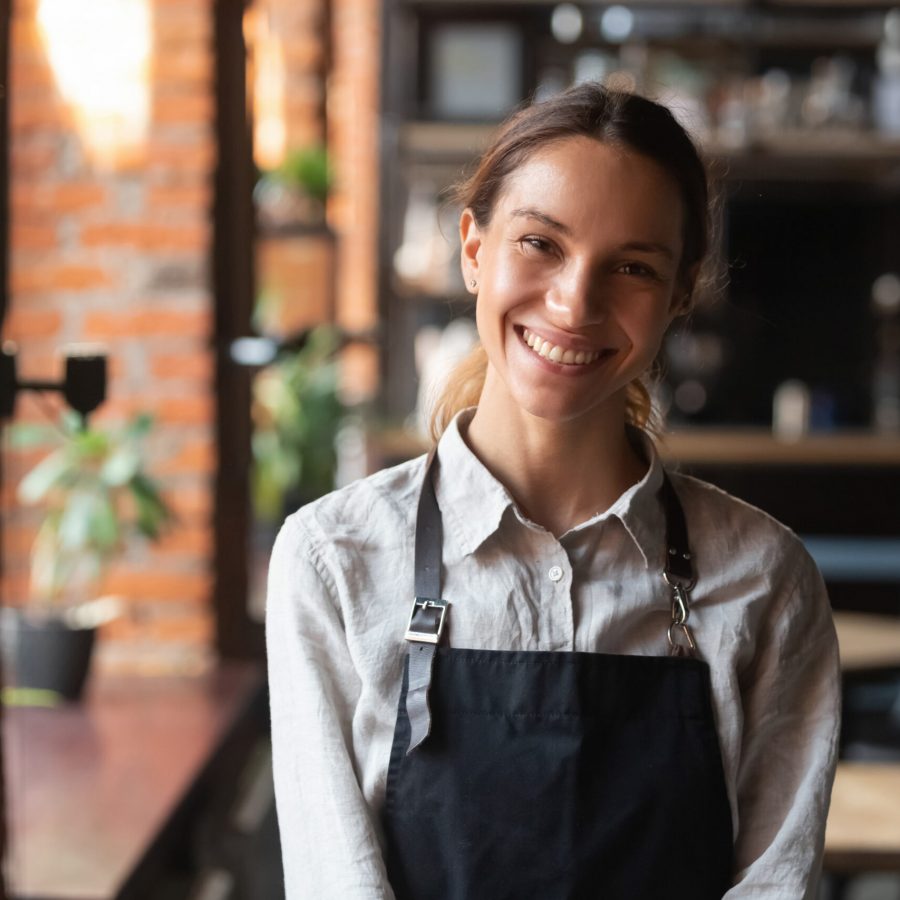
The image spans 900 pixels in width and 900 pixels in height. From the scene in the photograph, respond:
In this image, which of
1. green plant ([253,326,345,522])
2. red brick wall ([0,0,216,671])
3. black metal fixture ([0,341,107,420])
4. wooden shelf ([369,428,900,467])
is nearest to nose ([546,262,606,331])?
black metal fixture ([0,341,107,420])

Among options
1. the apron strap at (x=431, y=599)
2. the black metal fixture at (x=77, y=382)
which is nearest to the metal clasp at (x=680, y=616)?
the apron strap at (x=431, y=599)

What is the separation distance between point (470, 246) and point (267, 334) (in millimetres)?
2771

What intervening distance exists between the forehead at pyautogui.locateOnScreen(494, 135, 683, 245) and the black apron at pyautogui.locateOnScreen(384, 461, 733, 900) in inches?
12.8

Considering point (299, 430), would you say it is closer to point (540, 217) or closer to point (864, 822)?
point (864, 822)

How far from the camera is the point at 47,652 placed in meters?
2.87

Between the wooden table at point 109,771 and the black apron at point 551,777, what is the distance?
795mm

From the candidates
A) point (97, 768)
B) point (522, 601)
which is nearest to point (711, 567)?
point (522, 601)

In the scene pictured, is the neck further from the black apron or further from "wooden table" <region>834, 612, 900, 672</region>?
"wooden table" <region>834, 612, 900, 672</region>

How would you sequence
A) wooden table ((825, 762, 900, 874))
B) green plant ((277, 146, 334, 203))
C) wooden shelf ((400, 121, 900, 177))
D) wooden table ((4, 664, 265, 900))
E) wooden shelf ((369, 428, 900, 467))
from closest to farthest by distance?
wooden table ((825, 762, 900, 874)), wooden table ((4, 664, 265, 900)), green plant ((277, 146, 334, 203)), wooden shelf ((369, 428, 900, 467)), wooden shelf ((400, 121, 900, 177))

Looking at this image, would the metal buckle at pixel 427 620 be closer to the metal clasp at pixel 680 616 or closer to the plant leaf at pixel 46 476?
the metal clasp at pixel 680 616

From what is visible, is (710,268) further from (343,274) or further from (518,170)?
(343,274)

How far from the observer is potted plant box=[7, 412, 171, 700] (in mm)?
2873

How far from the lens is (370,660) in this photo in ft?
3.86

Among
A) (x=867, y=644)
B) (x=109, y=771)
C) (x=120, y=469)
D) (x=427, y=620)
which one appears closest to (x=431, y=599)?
(x=427, y=620)
